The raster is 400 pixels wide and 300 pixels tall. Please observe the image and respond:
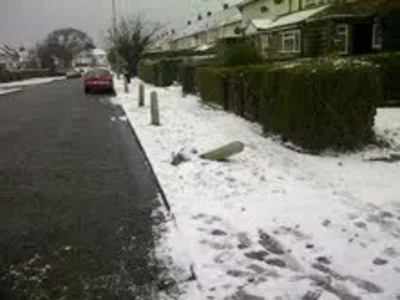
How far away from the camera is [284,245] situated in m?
6.45

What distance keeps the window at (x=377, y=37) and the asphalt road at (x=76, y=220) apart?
19551mm

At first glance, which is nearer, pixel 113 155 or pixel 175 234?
pixel 175 234

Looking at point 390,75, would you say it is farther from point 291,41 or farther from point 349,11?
point 291,41

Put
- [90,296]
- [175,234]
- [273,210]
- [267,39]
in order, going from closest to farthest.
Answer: [90,296], [175,234], [273,210], [267,39]

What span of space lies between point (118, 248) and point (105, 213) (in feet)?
5.18

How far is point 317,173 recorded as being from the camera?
32.6ft

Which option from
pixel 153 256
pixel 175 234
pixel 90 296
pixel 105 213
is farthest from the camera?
pixel 105 213

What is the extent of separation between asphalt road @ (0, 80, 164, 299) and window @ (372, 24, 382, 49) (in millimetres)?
19551

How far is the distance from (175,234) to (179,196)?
1661 millimetres

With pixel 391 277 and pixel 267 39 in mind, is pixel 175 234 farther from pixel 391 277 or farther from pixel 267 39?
pixel 267 39

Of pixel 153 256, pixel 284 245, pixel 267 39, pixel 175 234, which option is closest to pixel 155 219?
pixel 175 234

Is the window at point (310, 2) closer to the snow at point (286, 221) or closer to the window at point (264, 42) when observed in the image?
the window at point (264, 42)

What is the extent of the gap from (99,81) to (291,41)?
12.9 meters

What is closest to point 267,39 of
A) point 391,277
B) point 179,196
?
point 179,196
